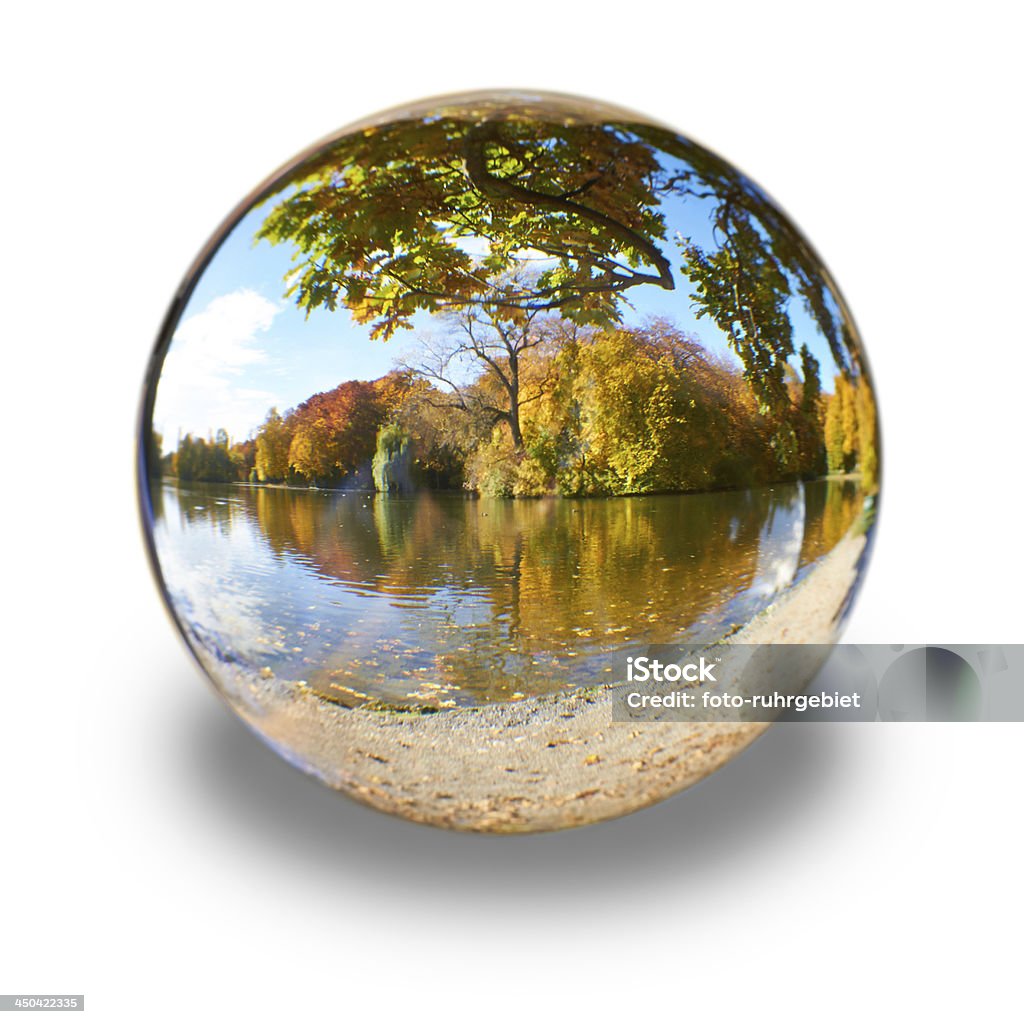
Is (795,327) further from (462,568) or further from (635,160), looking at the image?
(462,568)

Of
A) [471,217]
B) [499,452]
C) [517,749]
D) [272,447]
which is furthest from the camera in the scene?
[499,452]

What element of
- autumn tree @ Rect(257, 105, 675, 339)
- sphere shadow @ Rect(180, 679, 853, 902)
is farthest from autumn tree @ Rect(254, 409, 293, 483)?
sphere shadow @ Rect(180, 679, 853, 902)

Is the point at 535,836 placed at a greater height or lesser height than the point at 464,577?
lesser

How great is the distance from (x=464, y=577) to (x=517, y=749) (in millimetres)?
722

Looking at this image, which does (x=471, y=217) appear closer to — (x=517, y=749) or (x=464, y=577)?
(x=464, y=577)

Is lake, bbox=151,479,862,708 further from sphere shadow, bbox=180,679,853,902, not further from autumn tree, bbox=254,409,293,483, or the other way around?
sphere shadow, bbox=180,679,853,902

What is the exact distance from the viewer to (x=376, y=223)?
417 cm

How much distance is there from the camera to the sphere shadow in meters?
4.04

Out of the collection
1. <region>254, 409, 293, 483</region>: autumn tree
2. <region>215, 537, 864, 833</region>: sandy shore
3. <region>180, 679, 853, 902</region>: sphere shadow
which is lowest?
<region>180, 679, 853, 902</region>: sphere shadow

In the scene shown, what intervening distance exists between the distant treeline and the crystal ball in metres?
0.01

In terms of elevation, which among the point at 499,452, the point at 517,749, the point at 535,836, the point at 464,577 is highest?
the point at 499,452

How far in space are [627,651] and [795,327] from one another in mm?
1339

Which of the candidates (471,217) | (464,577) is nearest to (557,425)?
(464,577)

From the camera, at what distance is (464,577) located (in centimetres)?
440
